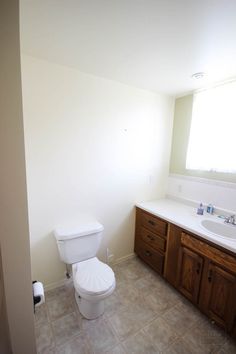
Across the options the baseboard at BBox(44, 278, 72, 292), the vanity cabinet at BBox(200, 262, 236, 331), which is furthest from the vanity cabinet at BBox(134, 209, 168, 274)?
the baseboard at BBox(44, 278, 72, 292)

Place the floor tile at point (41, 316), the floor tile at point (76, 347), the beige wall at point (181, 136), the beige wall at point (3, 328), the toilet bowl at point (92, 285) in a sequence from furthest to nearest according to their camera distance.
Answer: the beige wall at point (181, 136) < the floor tile at point (41, 316) < the toilet bowl at point (92, 285) < the floor tile at point (76, 347) < the beige wall at point (3, 328)

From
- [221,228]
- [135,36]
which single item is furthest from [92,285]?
[135,36]

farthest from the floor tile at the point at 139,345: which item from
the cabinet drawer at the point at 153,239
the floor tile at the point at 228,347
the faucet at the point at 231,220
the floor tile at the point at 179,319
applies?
the faucet at the point at 231,220

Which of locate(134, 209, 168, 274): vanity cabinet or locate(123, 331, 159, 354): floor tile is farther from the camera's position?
locate(134, 209, 168, 274): vanity cabinet

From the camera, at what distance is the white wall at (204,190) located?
6.08 feet

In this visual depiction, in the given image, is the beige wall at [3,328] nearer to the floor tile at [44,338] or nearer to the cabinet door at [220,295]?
the floor tile at [44,338]

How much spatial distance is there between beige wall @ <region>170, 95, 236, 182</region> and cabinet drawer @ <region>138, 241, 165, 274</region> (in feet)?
3.69

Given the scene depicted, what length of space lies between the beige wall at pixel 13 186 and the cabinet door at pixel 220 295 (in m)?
1.44

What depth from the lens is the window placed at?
1.78m

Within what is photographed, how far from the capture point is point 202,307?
1.56 meters

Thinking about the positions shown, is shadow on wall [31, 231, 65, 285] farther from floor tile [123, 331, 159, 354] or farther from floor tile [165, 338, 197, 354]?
floor tile [165, 338, 197, 354]

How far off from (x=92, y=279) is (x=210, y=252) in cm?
108

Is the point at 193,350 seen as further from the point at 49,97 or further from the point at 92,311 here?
the point at 49,97

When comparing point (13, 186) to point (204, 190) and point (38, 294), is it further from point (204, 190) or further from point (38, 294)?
point (204, 190)
